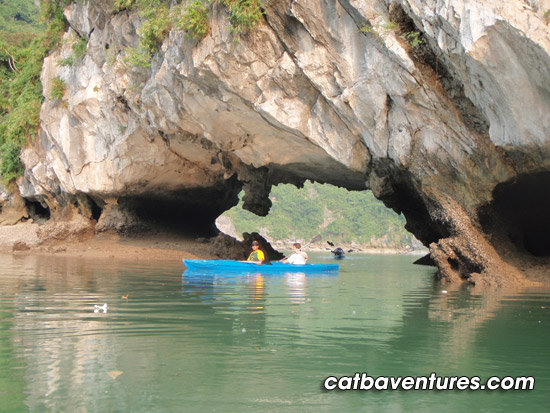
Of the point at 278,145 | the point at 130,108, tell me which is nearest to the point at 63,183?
the point at 130,108

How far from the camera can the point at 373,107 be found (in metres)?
11.5

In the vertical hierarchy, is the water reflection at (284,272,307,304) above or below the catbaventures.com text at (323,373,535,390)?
below

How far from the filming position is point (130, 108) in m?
17.0

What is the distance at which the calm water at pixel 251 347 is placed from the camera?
3467 millimetres

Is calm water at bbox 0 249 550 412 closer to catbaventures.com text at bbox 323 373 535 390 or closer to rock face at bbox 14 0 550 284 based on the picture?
catbaventures.com text at bbox 323 373 535 390

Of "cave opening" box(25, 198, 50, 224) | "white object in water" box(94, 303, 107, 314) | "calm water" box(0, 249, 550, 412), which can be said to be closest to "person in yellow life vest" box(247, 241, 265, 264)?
"calm water" box(0, 249, 550, 412)

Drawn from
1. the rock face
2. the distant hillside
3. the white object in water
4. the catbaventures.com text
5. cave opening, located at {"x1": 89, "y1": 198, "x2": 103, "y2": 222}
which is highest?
the rock face

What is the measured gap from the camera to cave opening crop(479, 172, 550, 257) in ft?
37.5

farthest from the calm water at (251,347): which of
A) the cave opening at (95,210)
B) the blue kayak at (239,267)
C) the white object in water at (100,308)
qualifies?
the cave opening at (95,210)

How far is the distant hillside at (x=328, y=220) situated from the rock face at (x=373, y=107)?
41.0 m

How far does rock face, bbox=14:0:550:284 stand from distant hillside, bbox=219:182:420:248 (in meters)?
41.0

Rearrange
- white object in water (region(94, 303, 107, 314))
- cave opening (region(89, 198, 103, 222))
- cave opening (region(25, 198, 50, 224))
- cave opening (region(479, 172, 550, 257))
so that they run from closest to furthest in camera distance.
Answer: white object in water (region(94, 303, 107, 314))
cave opening (region(479, 172, 550, 257))
cave opening (region(89, 198, 103, 222))
cave opening (region(25, 198, 50, 224))

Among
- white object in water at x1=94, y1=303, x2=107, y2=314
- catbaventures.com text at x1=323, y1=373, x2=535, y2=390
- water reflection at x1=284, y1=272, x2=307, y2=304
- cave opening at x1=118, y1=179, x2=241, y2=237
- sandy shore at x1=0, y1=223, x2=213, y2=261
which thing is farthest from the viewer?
cave opening at x1=118, y1=179, x2=241, y2=237

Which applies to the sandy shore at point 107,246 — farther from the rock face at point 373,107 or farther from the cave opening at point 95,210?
the rock face at point 373,107
